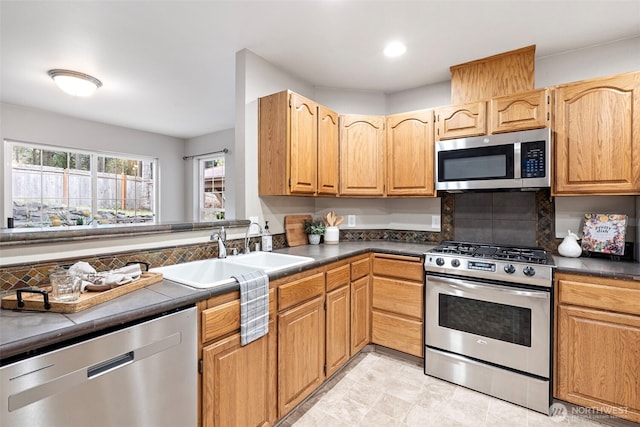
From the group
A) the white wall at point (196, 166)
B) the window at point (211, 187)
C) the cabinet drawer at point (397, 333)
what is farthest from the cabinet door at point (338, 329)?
the window at point (211, 187)

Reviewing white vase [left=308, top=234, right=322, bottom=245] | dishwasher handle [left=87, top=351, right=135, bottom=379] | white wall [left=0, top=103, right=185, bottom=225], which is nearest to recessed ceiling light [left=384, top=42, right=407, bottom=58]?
white vase [left=308, top=234, right=322, bottom=245]

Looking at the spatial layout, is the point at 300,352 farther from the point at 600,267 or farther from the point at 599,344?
the point at 600,267

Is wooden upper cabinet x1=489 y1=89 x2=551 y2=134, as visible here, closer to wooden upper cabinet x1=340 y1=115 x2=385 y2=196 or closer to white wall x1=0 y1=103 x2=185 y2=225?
wooden upper cabinet x1=340 y1=115 x2=385 y2=196

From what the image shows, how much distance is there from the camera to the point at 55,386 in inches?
35.9

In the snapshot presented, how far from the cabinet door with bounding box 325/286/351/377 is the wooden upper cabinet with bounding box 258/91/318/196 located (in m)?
0.88

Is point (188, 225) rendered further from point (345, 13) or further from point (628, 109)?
point (628, 109)

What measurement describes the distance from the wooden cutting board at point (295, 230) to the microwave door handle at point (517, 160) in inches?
71.7

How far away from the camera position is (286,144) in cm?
231

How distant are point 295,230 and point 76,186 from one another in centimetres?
390

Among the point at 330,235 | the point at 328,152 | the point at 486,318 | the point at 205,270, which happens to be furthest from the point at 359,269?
the point at 205,270

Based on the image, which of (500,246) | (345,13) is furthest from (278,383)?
(345,13)

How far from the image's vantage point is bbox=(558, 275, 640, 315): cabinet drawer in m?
1.73

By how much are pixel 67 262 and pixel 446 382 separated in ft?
8.36

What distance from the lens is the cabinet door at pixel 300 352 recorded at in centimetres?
175
